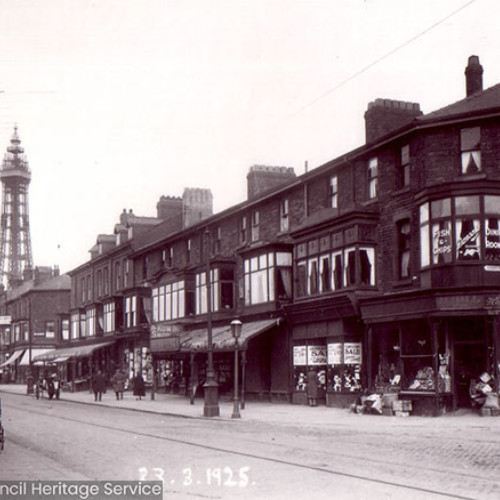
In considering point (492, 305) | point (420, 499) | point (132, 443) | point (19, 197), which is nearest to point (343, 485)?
point (420, 499)

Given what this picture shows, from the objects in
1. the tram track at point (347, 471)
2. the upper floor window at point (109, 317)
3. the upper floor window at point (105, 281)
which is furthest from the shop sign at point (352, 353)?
the upper floor window at point (105, 281)

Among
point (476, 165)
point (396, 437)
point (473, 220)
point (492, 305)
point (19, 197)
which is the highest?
point (19, 197)

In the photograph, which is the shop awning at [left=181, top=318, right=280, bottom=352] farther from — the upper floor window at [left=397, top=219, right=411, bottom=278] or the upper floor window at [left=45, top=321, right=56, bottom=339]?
the upper floor window at [left=45, top=321, right=56, bottom=339]

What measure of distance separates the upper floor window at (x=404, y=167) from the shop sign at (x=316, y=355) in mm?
7461

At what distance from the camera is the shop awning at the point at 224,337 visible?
1326 inches

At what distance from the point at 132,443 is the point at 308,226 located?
53.7 feet

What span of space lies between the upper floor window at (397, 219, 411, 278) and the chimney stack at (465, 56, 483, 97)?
5.45 metres

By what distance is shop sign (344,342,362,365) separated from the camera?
2998cm

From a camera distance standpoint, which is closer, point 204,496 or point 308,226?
point 204,496

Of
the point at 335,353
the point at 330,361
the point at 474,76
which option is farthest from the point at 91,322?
the point at 474,76

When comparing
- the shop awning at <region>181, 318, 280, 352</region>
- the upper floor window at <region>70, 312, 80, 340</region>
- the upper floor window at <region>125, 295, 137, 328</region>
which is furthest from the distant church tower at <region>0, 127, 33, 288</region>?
the shop awning at <region>181, 318, 280, 352</region>

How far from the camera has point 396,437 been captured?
60.7 ft

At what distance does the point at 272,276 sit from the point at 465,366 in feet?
35.6

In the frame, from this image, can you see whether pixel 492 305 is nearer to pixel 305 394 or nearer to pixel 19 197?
pixel 305 394
